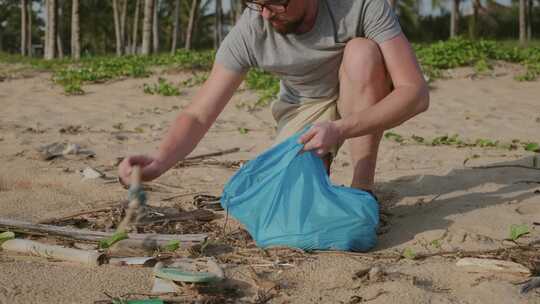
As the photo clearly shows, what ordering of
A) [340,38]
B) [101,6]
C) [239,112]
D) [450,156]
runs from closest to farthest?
[340,38] → [450,156] → [239,112] → [101,6]

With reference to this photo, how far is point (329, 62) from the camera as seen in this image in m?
2.39

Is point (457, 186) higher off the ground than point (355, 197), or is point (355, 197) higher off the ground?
point (355, 197)

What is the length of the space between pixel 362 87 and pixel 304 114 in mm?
373

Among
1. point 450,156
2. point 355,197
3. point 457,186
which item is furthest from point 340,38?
point 450,156

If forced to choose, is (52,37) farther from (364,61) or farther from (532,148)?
(364,61)

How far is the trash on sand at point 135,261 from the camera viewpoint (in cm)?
188

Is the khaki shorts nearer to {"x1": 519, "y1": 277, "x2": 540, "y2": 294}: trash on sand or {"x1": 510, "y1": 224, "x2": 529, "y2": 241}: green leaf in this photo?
{"x1": 510, "y1": 224, "x2": 529, "y2": 241}: green leaf

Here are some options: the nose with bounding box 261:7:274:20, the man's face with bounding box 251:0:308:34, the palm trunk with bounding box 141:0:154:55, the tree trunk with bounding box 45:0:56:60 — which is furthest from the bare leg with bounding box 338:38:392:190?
the tree trunk with bounding box 45:0:56:60

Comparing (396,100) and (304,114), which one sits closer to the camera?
(396,100)

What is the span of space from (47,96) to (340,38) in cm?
456

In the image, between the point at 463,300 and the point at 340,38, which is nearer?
the point at 463,300

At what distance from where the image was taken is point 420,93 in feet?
6.91

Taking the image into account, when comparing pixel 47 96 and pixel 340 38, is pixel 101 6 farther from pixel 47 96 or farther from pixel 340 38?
pixel 340 38

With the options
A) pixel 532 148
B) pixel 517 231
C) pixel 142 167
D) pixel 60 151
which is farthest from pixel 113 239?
pixel 532 148
